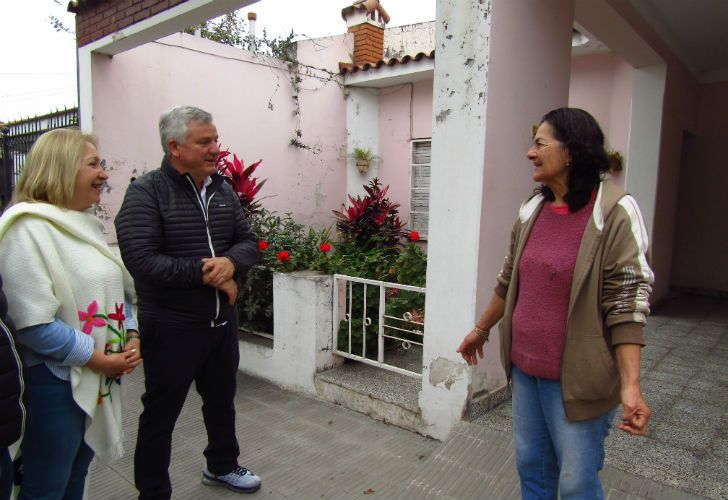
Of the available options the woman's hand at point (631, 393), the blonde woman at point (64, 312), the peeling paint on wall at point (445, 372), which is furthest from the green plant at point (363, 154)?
the woman's hand at point (631, 393)

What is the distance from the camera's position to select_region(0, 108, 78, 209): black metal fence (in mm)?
6023

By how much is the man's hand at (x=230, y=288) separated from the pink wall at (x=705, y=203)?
616cm

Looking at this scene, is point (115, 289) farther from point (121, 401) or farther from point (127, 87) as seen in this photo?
point (127, 87)

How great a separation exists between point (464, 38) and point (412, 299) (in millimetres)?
2066

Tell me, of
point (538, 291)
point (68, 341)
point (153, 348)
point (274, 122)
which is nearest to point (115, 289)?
point (68, 341)

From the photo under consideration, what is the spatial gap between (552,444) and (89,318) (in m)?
1.70

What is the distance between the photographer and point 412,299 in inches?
162

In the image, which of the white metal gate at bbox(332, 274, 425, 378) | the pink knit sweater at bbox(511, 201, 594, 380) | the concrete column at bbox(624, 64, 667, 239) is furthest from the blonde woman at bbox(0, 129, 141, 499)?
the concrete column at bbox(624, 64, 667, 239)

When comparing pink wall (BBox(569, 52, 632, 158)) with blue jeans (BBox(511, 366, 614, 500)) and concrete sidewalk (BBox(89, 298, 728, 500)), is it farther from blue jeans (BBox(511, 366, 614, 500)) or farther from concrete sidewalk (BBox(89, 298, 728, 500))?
blue jeans (BBox(511, 366, 614, 500))

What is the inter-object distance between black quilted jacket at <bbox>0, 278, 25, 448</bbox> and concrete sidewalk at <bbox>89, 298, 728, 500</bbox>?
1345 mm

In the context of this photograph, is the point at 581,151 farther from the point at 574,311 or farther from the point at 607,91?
the point at 607,91

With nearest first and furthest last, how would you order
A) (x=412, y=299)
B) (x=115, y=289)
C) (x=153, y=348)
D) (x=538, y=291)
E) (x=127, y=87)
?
1. (x=538, y=291)
2. (x=115, y=289)
3. (x=153, y=348)
4. (x=412, y=299)
5. (x=127, y=87)

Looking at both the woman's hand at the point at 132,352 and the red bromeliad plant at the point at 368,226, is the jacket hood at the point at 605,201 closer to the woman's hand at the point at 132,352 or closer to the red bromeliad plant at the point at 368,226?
the woman's hand at the point at 132,352

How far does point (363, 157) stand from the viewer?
7.66 meters
